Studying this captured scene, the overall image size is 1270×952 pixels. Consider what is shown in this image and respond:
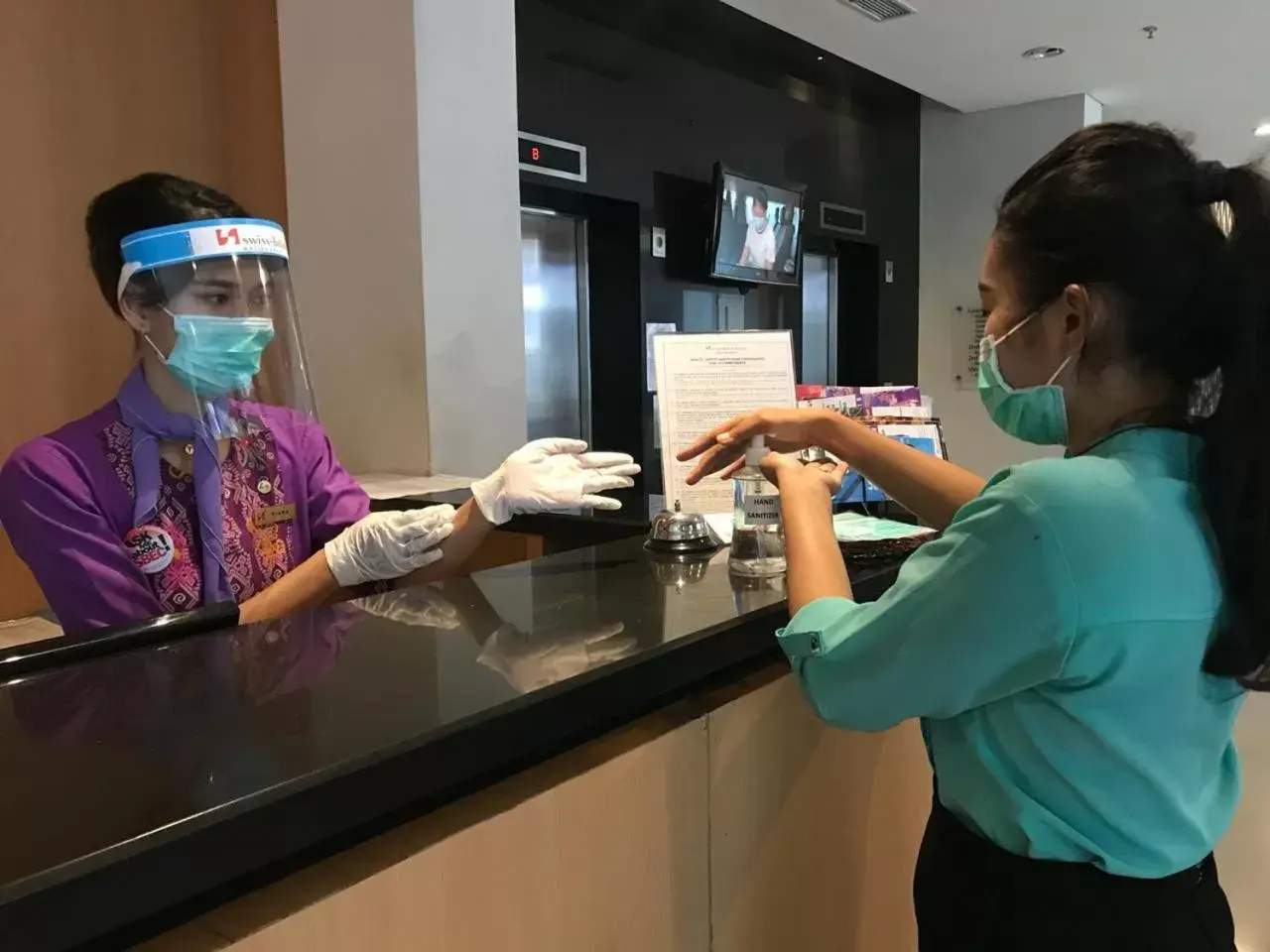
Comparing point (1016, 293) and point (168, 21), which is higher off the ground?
point (168, 21)

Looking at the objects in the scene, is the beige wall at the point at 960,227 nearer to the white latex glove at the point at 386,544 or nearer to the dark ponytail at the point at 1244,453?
the white latex glove at the point at 386,544

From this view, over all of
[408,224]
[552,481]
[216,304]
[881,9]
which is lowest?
[552,481]

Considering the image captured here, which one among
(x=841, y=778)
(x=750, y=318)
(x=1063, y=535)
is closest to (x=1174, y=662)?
(x=1063, y=535)

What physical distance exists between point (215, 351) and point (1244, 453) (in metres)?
1.23

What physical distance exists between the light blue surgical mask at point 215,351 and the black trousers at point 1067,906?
1.09 meters

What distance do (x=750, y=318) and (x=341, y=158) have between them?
3.08 metres

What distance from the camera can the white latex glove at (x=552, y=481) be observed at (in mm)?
1425

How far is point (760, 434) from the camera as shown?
1326mm

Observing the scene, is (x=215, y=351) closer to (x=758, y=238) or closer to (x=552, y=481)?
(x=552, y=481)

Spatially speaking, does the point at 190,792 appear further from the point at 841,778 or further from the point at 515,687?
the point at 841,778

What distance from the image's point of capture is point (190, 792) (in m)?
0.65

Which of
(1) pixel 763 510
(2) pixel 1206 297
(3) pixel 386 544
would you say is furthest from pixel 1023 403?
(3) pixel 386 544

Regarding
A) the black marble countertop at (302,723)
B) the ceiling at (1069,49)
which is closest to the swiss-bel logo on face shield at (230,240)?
the black marble countertop at (302,723)

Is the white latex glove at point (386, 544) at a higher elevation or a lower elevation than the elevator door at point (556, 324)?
lower
